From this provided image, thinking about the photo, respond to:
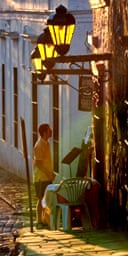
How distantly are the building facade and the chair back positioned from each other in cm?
360

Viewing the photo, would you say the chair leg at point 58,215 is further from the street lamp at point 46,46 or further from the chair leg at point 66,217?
the street lamp at point 46,46

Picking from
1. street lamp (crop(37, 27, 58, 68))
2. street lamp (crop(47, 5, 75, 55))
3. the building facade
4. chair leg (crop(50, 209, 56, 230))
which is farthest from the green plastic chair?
the building facade

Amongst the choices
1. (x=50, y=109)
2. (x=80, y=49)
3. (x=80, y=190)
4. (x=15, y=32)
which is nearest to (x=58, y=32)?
(x=80, y=190)

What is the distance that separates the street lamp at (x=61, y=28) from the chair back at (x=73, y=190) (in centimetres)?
215

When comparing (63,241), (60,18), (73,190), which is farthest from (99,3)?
(63,241)

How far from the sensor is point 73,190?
13.3 m

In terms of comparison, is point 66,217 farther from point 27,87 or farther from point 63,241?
point 27,87

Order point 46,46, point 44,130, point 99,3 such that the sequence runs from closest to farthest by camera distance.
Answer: point 46,46
point 99,3
point 44,130

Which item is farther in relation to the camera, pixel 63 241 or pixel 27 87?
pixel 27 87

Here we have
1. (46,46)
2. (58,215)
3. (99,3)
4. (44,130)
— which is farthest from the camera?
(44,130)

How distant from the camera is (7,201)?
709 inches

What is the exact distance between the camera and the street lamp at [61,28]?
12047 millimetres

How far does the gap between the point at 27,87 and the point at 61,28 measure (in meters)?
9.79

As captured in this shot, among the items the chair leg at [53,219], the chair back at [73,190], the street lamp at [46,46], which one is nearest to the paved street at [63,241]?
the chair leg at [53,219]
